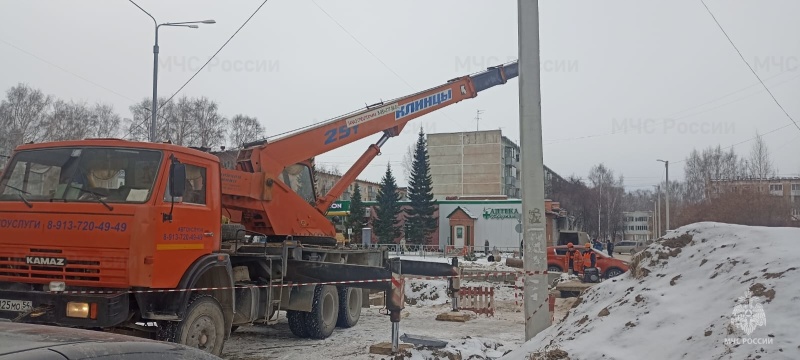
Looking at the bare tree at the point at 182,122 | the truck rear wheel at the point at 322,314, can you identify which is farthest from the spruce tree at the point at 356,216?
the truck rear wheel at the point at 322,314

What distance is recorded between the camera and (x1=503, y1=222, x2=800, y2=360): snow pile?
4.88m

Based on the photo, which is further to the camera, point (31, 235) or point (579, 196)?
point (579, 196)

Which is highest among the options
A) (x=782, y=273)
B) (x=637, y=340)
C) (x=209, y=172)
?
(x=209, y=172)

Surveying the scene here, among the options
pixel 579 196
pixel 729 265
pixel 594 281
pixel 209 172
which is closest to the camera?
pixel 729 265

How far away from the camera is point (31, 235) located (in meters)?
6.70

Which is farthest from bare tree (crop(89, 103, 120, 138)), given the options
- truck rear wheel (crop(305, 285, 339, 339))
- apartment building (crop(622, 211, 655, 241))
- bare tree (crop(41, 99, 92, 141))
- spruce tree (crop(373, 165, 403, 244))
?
apartment building (crop(622, 211, 655, 241))

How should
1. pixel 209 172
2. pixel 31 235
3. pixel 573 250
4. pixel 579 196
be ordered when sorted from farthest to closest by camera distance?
pixel 579 196 → pixel 573 250 → pixel 209 172 → pixel 31 235

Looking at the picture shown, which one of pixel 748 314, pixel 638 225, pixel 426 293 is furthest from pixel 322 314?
pixel 638 225

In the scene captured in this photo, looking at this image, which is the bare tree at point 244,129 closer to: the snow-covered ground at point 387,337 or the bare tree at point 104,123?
the bare tree at point 104,123

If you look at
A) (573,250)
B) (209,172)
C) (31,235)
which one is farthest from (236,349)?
(573,250)

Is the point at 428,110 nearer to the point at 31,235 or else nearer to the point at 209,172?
the point at 209,172

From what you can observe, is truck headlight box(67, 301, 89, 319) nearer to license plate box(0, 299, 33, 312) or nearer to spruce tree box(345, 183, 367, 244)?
license plate box(0, 299, 33, 312)

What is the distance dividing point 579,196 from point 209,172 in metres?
85.3

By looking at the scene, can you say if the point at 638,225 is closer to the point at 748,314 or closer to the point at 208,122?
the point at 208,122
